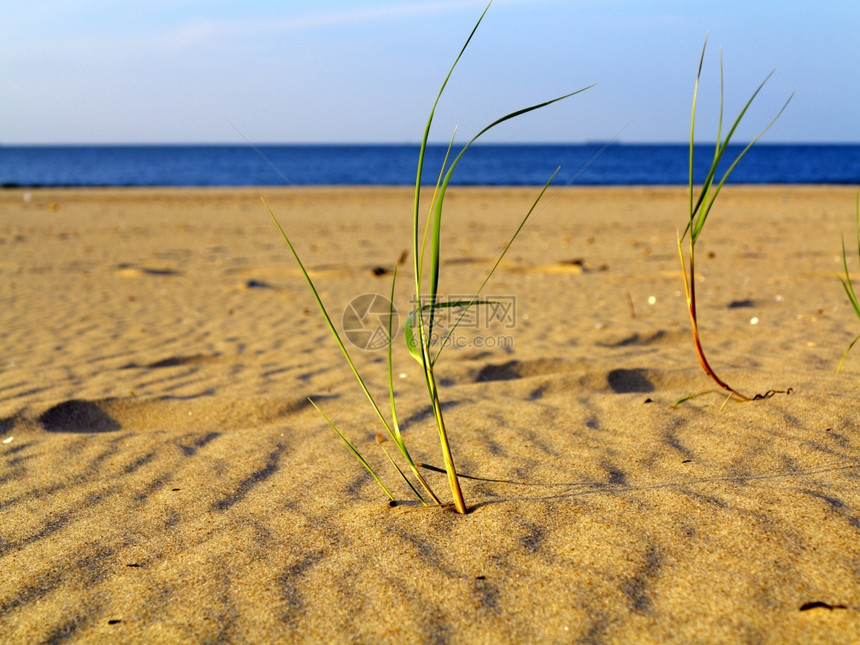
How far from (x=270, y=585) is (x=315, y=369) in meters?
1.91

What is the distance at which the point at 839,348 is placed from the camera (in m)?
3.21

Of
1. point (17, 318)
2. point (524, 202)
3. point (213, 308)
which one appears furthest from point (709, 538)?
point (524, 202)

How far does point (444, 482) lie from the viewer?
6.51ft

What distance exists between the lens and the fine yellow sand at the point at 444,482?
4.42 ft

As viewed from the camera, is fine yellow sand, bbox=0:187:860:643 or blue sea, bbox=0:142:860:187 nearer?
fine yellow sand, bbox=0:187:860:643

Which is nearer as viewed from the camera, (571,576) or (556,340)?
(571,576)

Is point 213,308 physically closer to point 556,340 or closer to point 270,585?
point 556,340

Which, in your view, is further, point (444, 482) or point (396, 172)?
point (396, 172)

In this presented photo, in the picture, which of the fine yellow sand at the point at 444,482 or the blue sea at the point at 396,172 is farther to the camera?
the blue sea at the point at 396,172

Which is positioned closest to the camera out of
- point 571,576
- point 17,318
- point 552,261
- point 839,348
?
point 571,576

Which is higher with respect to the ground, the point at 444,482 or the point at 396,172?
the point at 444,482

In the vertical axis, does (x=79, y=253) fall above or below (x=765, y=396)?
below

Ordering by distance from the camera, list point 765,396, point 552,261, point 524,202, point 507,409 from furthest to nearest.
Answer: point 524,202
point 552,261
point 507,409
point 765,396

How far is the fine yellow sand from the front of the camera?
135cm
